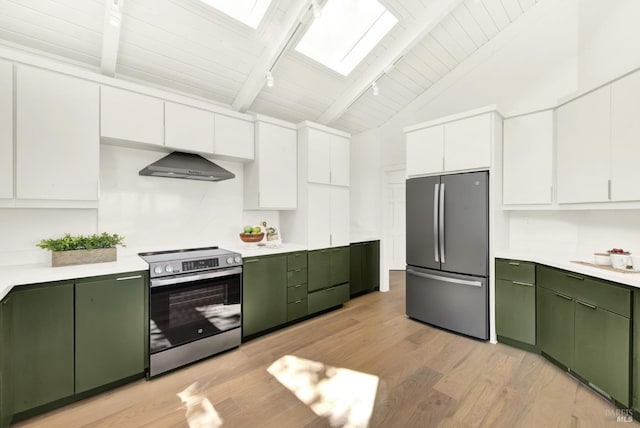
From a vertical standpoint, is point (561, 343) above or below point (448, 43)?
below

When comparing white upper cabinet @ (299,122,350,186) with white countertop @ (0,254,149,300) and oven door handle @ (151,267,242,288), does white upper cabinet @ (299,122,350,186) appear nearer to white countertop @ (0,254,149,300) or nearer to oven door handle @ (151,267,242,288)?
oven door handle @ (151,267,242,288)

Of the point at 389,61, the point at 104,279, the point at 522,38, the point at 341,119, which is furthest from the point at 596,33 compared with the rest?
the point at 104,279

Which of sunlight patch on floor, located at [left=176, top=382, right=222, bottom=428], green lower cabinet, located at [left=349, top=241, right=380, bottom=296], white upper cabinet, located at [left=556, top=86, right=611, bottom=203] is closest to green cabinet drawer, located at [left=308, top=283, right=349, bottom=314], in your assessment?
green lower cabinet, located at [left=349, top=241, right=380, bottom=296]

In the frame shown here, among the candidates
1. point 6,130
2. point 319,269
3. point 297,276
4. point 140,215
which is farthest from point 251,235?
point 6,130

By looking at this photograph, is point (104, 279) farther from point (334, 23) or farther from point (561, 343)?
point (561, 343)

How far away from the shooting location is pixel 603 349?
1938 mm

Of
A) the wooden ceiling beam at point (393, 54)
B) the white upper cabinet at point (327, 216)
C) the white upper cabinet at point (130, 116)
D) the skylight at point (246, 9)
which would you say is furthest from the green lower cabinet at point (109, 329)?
the wooden ceiling beam at point (393, 54)

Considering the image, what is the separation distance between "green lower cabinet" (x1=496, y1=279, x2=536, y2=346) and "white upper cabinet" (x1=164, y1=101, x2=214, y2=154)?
3.46 metres

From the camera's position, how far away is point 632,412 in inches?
68.9

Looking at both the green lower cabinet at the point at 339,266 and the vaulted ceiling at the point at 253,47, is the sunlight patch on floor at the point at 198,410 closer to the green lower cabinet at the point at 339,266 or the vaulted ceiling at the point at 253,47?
the green lower cabinet at the point at 339,266

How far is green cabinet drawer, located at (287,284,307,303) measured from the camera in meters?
3.19

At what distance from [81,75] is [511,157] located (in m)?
4.19

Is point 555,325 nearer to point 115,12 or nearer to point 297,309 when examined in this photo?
point 297,309

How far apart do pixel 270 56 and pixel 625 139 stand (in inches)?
128
